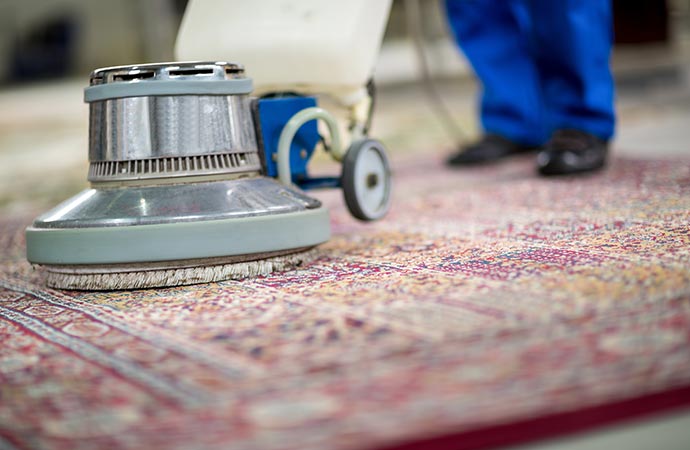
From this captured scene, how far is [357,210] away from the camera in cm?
130

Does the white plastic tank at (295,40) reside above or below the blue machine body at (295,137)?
above

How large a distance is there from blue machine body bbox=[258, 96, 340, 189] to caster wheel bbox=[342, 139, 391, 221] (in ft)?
0.15

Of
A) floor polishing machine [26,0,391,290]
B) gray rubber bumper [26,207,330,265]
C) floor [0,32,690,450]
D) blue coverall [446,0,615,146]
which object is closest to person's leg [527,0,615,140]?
blue coverall [446,0,615,146]

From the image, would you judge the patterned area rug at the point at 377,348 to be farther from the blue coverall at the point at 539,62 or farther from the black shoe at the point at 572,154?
the blue coverall at the point at 539,62

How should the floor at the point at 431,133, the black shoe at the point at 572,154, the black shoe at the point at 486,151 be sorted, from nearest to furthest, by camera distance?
the floor at the point at 431,133, the black shoe at the point at 572,154, the black shoe at the point at 486,151

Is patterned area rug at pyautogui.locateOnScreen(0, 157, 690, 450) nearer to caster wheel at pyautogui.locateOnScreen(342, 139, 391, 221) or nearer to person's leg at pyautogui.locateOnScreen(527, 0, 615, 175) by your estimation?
caster wheel at pyautogui.locateOnScreen(342, 139, 391, 221)

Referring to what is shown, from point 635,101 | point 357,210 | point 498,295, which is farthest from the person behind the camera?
point 635,101

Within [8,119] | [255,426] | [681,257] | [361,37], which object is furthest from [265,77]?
[8,119]

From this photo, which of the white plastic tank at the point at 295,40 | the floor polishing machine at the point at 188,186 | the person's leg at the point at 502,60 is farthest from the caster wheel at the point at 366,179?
the person's leg at the point at 502,60

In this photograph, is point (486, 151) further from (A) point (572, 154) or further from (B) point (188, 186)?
(B) point (188, 186)

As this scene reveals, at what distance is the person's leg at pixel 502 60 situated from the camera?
2.29m

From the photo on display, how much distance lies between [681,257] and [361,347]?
16.7 inches

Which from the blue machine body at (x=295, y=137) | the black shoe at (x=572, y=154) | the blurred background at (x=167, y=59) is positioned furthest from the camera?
the blurred background at (x=167, y=59)

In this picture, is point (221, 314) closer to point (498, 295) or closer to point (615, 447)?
point (498, 295)
